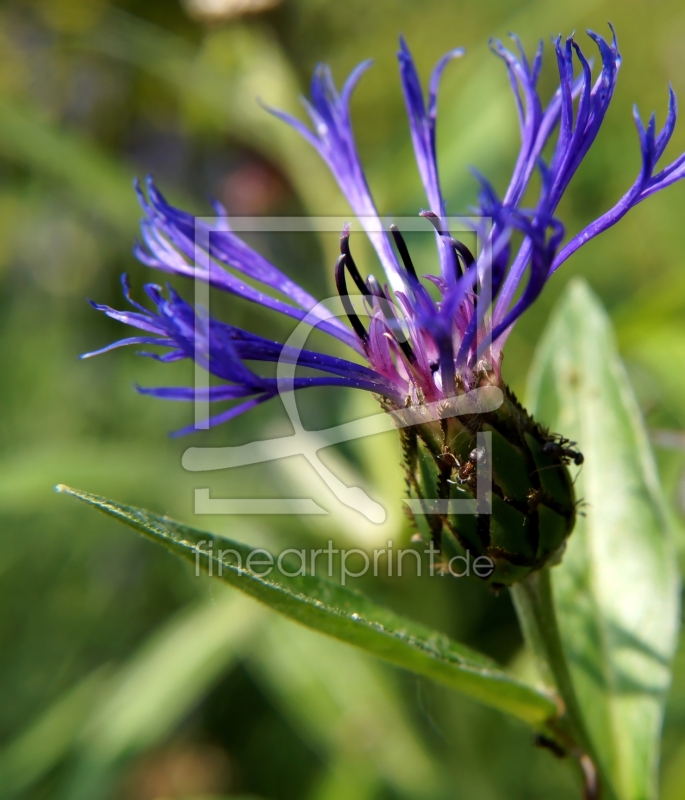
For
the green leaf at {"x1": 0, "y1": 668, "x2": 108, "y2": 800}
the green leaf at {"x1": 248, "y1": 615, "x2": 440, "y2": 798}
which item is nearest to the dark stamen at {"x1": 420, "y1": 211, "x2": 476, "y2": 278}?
the green leaf at {"x1": 248, "y1": 615, "x2": 440, "y2": 798}

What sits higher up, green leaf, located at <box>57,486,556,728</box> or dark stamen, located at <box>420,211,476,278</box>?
dark stamen, located at <box>420,211,476,278</box>

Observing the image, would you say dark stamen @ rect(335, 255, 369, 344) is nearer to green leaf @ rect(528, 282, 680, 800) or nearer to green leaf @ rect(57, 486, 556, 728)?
green leaf @ rect(57, 486, 556, 728)

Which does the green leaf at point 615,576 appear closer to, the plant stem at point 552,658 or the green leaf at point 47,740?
the plant stem at point 552,658

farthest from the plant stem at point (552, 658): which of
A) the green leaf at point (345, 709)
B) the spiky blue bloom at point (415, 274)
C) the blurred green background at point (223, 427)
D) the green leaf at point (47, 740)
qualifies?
the green leaf at point (47, 740)

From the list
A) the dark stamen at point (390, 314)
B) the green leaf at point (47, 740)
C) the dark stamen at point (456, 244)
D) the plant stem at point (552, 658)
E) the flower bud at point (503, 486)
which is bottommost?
the green leaf at point (47, 740)

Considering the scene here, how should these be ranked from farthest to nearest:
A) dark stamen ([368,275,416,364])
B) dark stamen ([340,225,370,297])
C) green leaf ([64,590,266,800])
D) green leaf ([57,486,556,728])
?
green leaf ([64,590,266,800]) < dark stamen ([340,225,370,297]) < dark stamen ([368,275,416,364]) < green leaf ([57,486,556,728])

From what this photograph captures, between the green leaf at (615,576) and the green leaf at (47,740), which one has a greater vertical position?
the green leaf at (615,576)

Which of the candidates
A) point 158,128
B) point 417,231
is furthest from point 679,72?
point 158,128
